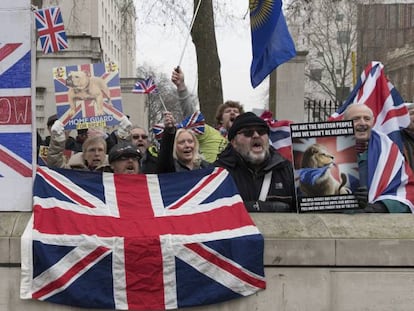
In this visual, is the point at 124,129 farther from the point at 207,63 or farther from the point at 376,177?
the point at 207,63

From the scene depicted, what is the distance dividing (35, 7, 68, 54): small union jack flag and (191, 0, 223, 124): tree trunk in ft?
10.5

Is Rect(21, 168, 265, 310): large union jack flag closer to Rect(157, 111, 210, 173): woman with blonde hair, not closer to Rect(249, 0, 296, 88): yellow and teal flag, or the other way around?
Rect(157, 111, 210, 173): woman with blonde hair

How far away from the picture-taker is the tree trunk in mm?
12000

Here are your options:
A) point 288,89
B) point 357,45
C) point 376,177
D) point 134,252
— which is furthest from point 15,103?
point 357,45

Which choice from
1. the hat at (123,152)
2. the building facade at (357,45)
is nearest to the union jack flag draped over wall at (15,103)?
the hat at (123,152)

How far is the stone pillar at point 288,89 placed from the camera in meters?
13.8

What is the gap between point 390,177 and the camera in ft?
15.3

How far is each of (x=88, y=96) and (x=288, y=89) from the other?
743 cm

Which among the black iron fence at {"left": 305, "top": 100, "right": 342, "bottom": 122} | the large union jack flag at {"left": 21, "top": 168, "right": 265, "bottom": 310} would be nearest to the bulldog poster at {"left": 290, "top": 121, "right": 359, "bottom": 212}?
the large union jack flag at {"left": 21, "top": 168, "right": 265, "bottom": 310}

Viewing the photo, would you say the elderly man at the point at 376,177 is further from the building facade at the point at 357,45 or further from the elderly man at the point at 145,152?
the building facade at the point at 357,45

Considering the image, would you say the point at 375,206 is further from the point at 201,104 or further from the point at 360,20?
the point at 360,20

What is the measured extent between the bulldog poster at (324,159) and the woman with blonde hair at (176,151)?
110 centimetres

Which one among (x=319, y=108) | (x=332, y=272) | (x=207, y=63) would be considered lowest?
(x=332, y=272)

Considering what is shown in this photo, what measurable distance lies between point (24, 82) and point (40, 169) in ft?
1.92
